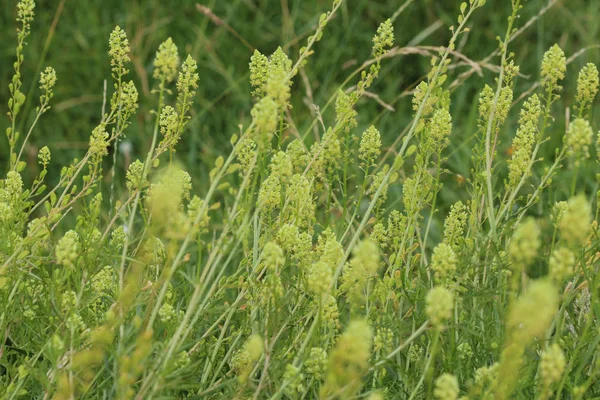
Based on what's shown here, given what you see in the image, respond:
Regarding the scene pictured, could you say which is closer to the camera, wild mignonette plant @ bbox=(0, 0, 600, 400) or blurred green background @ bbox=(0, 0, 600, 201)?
wild mignonette plant @ bbox=(0, 0, 600, 400)

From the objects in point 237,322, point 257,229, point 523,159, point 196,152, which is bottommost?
point 237,322

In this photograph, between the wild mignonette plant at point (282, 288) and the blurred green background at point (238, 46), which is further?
the blurred green background at point (238, 46)

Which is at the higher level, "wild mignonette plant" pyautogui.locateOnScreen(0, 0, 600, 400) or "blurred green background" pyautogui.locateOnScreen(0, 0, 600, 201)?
"blurred green background" pyautogui.locateOnScreen(0, 0, 600, 201)

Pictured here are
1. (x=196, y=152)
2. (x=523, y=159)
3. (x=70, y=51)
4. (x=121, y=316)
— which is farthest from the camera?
(x=70, y=51)

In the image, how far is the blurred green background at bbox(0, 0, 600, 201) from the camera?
508 cm

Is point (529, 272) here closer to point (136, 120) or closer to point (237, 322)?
point (237, 322)

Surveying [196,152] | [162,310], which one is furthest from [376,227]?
[196,152]

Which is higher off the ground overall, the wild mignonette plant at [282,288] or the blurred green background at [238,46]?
the blurred green background at [238,46]

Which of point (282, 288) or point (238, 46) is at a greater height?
point (238, 46)

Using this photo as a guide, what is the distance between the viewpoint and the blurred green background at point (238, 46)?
508 centimetres

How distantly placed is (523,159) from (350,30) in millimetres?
3131

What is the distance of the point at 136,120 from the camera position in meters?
5.17

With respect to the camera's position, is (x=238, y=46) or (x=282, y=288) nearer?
(x=282, y=288)

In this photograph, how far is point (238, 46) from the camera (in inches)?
206
